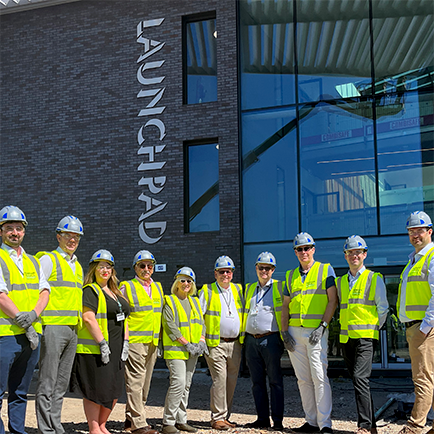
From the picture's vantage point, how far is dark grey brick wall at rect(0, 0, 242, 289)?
13.9 m

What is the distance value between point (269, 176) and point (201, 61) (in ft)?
11.4

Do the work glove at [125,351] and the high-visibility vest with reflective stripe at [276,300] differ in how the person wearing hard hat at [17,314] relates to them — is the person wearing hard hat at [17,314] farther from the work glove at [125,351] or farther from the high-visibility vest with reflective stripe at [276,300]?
the high-visibility vest with reflective stripe at [276,300]

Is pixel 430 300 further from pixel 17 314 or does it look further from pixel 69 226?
pixel 17 314

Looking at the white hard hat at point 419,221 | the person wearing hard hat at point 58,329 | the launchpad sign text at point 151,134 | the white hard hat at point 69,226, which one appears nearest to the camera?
the person wearing hard hat at point 58,329

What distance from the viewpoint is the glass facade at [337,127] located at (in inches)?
509

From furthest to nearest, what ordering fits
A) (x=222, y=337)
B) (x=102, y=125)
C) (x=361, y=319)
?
1. (x=102, y=125)
2. (x=222, y=337)
3. (x=361, y=319)

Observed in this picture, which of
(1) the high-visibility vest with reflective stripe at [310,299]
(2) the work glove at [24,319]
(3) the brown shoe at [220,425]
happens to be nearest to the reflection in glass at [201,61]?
(1) the high-visibility vest with reflective stripe at [310,299]

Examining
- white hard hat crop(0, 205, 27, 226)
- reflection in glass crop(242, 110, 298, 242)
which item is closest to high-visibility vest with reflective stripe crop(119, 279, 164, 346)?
white hard hat crop(0, 205, 27, 226)

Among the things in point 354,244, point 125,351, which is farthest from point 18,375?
point 354,244

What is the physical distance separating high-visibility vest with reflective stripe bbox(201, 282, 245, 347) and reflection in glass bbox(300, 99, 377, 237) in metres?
5.92

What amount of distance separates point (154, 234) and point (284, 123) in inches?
164

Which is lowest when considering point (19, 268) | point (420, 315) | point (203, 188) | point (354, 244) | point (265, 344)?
point (265, 344)

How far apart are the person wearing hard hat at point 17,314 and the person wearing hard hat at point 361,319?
3.50m

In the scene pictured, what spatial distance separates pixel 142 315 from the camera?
7.21 meters
